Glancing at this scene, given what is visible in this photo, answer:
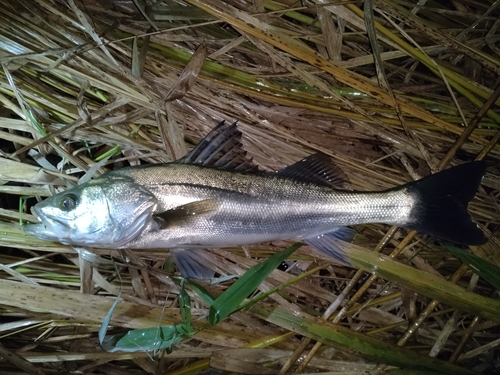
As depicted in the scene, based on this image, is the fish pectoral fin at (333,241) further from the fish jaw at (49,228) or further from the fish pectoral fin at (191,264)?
the fish jaw at (49,228)

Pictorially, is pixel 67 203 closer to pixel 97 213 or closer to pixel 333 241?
pixel 97 213

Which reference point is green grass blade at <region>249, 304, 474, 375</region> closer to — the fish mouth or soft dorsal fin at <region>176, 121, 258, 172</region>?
soft dorsal fin at <region>176, 121, 258, 172</region>

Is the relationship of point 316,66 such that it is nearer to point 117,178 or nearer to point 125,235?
point 117,178

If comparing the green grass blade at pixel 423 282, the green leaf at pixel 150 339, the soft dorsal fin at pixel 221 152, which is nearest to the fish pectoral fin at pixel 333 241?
the green grass blade at pixel 423 282

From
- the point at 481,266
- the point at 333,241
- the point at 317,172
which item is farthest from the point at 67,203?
the point at 481,266

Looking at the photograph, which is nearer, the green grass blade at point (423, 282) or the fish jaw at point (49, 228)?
the fish jaw at point (49, 228)

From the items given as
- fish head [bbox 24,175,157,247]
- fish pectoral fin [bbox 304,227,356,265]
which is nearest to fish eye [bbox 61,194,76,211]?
fish head [bbox 24,175,157,247]
